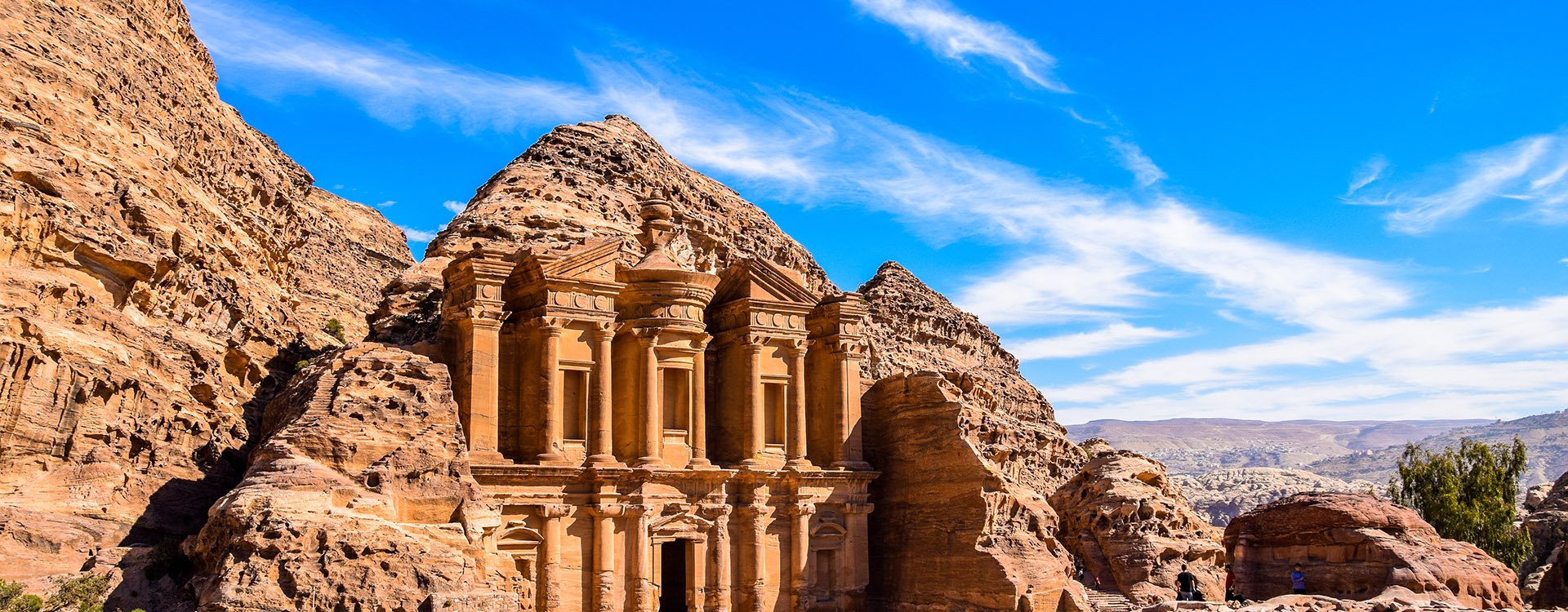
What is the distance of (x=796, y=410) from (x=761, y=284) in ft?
12.0

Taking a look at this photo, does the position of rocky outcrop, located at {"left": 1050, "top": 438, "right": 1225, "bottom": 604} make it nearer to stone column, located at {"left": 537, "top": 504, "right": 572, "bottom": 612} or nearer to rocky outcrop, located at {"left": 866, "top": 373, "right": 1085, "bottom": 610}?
rocky outcrop, located at {"left": 866, "top": 373, "right": 1085, "bottom": 610}

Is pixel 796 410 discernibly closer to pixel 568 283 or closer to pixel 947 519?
pixel 947 519

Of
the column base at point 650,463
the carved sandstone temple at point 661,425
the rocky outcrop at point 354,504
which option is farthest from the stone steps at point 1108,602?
the rocky outcrop at point 354,504

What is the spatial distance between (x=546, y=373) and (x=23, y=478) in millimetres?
11581

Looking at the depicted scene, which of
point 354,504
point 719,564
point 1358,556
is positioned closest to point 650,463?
point 719,564

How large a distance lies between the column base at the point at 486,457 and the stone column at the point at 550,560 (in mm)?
1576

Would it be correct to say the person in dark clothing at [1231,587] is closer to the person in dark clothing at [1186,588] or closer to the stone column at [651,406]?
the person in dark clothing at [1186,588]

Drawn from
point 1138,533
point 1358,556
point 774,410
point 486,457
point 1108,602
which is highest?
point 774,410

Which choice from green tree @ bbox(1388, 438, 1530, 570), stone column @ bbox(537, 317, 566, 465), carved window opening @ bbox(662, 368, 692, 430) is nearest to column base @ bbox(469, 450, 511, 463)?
stone column @ bbox(537, 317, 566, 465)

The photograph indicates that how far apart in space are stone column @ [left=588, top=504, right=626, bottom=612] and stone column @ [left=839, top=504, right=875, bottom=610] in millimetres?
6785

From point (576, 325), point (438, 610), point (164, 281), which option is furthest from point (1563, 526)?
point (164, 281)

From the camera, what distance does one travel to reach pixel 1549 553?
146 feet

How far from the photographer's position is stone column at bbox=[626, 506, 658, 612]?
32031 mm

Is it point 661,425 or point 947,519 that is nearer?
point 661,425
